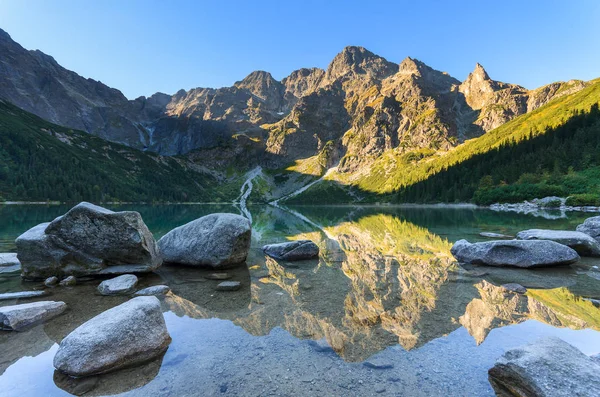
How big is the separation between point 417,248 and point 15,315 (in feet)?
68.5

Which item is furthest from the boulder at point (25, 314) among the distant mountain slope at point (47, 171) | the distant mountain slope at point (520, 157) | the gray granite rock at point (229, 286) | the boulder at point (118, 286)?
the distant mountain slope at point (47, 171)

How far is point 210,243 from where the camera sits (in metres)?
15.7

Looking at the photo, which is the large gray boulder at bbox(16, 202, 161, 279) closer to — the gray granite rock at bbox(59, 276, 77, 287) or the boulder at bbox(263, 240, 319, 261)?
the gray granite rock at bbox(59, 276, 77, 287)

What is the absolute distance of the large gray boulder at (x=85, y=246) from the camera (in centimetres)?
1301

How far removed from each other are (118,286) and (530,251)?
64.5 feet

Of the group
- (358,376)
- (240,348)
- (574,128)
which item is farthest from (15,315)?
(574,128)

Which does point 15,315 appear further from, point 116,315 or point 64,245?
point 64,245

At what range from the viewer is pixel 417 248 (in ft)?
66.6

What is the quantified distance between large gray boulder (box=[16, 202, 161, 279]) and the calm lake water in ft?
3.73

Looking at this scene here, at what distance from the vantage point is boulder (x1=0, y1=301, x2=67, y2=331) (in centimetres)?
767

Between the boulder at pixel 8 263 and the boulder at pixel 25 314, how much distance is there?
892 centimetres

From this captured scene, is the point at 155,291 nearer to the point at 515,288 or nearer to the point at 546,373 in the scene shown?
the point at 546,373

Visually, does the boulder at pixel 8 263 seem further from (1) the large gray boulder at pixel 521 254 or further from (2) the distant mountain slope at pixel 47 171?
(2) the distant mountain slope at pixel 47 171

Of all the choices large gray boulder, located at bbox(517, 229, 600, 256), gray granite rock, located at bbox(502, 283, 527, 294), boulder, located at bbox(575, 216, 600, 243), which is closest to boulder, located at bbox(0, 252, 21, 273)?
gray granite rock, located at bbox(502, 283, 527, 294)
